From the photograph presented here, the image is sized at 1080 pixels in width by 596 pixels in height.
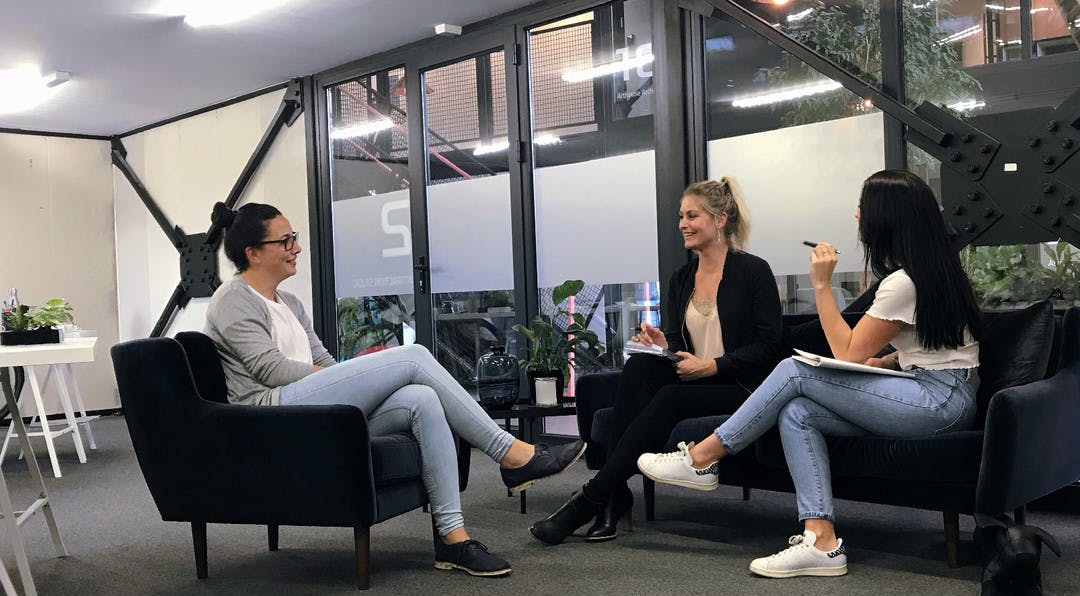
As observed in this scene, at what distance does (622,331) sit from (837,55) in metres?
1.72

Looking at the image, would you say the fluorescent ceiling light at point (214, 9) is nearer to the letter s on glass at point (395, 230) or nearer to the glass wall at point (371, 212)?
the glass wall at point (371, 212)

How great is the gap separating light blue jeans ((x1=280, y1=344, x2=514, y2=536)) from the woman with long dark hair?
2.70 ft

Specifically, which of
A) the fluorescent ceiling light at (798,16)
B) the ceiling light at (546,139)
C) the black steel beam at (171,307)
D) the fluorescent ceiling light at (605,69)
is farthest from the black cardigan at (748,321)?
the black steel beam at (171,307)

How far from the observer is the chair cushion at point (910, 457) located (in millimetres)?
2564

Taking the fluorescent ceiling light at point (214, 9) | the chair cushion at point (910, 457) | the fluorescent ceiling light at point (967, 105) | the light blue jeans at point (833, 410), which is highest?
the fluorescent ceiling light at point (214, 9)

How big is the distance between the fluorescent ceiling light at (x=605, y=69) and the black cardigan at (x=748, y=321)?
1.93 metres

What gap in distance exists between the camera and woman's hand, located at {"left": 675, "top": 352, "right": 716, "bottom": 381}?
10.9ft

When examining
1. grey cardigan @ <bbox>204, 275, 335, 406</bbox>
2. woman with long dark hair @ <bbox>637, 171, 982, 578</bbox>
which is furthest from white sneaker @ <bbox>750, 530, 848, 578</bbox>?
grey cardigan @ <bbox>204, 275, 335, 406</bbox>

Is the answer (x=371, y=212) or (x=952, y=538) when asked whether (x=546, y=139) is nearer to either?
(x=371, y=212)

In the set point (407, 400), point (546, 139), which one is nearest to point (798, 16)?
point (546, 139)

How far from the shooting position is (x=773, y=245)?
14.9 ft

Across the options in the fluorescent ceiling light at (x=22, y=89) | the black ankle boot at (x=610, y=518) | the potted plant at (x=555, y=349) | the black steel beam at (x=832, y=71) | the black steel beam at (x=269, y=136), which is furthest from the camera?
the black steel beam at (x=269, y=136)

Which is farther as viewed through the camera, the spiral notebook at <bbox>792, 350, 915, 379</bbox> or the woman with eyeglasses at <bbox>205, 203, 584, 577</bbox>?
the woman with eyeglasses at <bbox>205, 203, 584, 577</bbox>

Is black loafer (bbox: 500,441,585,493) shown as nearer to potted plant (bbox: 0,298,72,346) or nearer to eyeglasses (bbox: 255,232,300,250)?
eyeglasses (bbox: 255,232,300,250)
